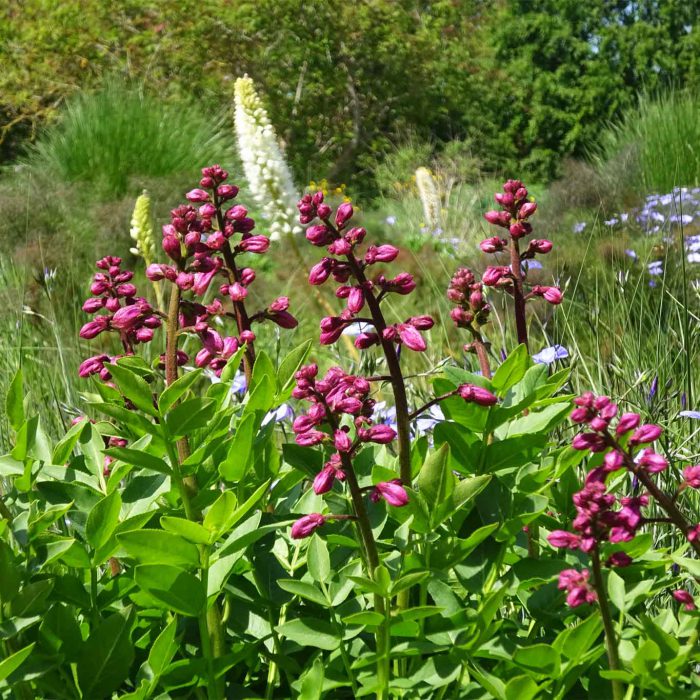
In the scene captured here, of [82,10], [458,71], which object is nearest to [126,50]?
[82,10]

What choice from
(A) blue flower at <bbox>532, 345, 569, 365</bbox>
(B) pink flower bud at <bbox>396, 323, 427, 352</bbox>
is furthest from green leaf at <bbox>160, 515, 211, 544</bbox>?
(A) blue flower at <bbox>532, 345, 569, 365</bbox>

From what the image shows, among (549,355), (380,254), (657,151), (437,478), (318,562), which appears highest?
(380,254)

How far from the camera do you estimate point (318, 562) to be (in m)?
1.14

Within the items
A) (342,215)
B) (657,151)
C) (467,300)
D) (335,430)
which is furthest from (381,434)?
(657,151)

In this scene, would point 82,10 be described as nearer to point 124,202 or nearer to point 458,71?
point 458,71

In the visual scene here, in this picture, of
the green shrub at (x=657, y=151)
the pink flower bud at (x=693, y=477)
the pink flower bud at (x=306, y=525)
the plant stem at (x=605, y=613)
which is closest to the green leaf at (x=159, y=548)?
the pink flower bud at (x=306, y=525)

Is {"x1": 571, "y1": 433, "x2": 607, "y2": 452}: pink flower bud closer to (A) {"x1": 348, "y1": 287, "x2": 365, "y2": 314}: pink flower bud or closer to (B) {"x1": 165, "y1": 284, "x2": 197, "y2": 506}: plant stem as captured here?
(A) {"x1": 348, "y1": 287, "x2": 365, "y2": 314}: pink flower bud

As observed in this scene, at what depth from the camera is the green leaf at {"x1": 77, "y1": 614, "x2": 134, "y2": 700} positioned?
110cm

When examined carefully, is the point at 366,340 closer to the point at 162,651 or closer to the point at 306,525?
the point at 306,525

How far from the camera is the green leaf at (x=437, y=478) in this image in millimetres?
1060

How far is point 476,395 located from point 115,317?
544 mm

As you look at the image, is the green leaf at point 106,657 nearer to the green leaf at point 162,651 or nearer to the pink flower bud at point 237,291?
the green leaf at point 162,651

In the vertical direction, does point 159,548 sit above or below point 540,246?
below

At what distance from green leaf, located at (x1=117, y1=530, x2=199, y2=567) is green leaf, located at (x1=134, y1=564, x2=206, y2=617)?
17 mm
